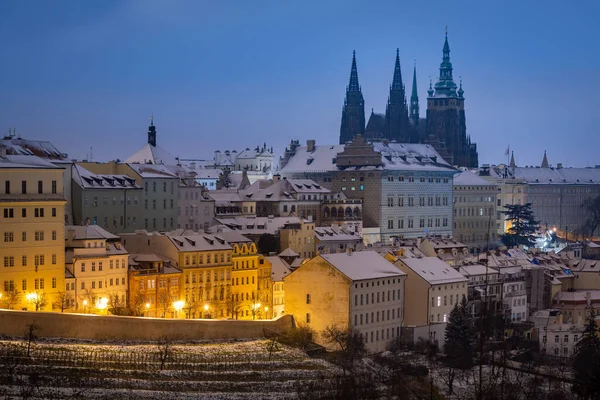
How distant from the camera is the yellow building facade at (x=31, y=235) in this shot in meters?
66.4

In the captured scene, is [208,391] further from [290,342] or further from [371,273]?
[371,273]

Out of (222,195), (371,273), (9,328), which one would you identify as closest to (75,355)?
(9,328)

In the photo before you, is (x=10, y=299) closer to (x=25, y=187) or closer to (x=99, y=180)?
(x=25, y=187)

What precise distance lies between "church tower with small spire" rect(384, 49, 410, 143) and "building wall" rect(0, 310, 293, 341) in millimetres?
95584

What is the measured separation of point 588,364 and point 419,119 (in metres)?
103

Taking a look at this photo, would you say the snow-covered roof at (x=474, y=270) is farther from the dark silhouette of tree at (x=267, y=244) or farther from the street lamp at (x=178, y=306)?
the street lamp at (x=178, y=306)

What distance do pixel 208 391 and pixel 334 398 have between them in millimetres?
4840

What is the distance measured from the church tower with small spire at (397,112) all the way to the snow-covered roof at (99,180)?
247ft

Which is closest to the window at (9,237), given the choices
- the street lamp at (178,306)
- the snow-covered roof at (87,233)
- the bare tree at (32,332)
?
the snow-covered roof at (87,233)

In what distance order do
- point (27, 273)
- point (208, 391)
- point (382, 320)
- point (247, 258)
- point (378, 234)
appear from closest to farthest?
point (208, 391) < point (27, 273) < point (382, 320) < point (247, 258) < point (378, 234)

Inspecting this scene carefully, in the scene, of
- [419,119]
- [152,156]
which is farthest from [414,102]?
[152,156]

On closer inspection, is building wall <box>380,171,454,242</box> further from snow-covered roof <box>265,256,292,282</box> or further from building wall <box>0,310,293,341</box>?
building wall <box>0,310,293,341</box>

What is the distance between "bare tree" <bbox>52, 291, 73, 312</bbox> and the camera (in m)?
66.6

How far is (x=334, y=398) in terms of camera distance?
2313 inches
